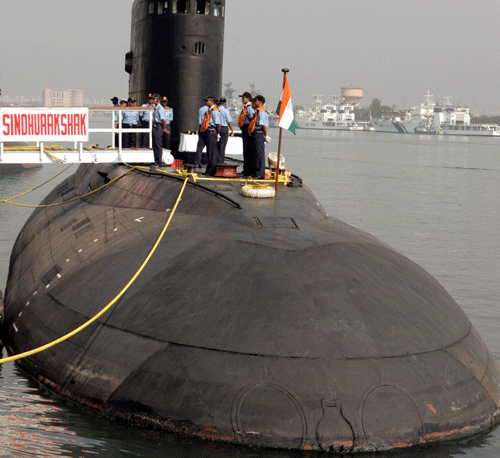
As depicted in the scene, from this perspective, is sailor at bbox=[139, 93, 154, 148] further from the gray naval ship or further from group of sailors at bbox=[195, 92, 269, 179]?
the gray naval ship

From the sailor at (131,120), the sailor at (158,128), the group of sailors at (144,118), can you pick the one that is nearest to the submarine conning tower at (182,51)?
the group of sailors at (144,118)

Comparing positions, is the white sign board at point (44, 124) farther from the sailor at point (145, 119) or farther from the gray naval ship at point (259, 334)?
the gray naval ship at point (259, 334)

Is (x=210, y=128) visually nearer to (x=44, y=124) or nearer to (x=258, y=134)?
(x=258, y=134)

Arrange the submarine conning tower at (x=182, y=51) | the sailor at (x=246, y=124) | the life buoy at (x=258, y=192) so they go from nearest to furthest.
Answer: the life buoy at (x=258, y=192), the sailor at (x=246, y=124), the submarine conning tower at (x=182, y=51)

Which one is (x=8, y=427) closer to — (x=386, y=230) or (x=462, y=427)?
(x=462, y=427)

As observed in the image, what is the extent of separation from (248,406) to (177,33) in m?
10.9

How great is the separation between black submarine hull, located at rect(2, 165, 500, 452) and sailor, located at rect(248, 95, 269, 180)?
2485 millimetres

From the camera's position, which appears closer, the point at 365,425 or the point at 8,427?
the point at 365,425

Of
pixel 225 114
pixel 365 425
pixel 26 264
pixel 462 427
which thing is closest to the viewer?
pixel 365 425

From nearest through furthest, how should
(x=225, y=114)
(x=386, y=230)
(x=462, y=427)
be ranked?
(x=462, y=427) → (x=225, y=114) → (x=386, y=230)

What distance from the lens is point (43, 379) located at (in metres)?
9.84

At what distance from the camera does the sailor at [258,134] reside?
13750 mm

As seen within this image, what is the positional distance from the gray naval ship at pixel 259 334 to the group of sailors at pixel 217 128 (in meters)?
2.24

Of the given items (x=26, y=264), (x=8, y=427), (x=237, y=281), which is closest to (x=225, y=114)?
(x=26, y=264)
